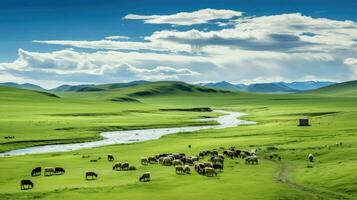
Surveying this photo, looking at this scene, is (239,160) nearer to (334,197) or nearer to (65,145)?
(334,197)

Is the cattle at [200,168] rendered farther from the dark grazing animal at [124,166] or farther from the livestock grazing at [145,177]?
the dark grazing animal at [124,166]

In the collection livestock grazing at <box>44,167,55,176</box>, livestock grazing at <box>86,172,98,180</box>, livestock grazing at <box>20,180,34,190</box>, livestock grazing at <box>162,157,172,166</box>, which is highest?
livestock grazing at <box>162,157,172,166</box>

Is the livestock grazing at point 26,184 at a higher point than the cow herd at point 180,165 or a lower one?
lower

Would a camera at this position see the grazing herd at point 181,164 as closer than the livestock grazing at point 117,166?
Yes

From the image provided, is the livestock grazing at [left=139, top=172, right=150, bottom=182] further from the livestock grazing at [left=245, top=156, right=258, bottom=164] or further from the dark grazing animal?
the livestock grazing at [left=245, top=156, right=258, bottom=164]

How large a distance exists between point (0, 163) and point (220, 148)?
30.0 meters

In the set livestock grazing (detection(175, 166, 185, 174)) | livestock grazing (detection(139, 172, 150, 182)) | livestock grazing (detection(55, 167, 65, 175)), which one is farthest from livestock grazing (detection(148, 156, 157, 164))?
livestock grazing (detection(139, 172, 150, 182))

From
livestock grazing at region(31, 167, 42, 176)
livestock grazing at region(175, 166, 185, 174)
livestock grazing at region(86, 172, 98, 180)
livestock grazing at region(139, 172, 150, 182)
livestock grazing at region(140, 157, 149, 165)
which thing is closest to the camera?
livestock grazing at region(139, 172, 150, 182)

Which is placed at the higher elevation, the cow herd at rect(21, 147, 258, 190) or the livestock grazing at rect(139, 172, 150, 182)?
the cow herd at rect(21, 147, 258, 190)

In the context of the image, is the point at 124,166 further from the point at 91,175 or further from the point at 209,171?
the point at 209,171

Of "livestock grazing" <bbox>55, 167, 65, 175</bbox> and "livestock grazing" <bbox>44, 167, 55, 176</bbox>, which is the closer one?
"livestock grazing" <bbox>44, 167, 55, 176</bbox>

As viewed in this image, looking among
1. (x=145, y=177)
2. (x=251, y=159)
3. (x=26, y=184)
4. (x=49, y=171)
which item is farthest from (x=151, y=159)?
(x=26, y=184)

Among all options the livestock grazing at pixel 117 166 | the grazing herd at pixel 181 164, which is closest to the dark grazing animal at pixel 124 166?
the grazing herd at pixel 181 164

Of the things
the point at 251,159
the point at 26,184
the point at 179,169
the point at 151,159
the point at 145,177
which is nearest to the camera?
the point at 26,184
